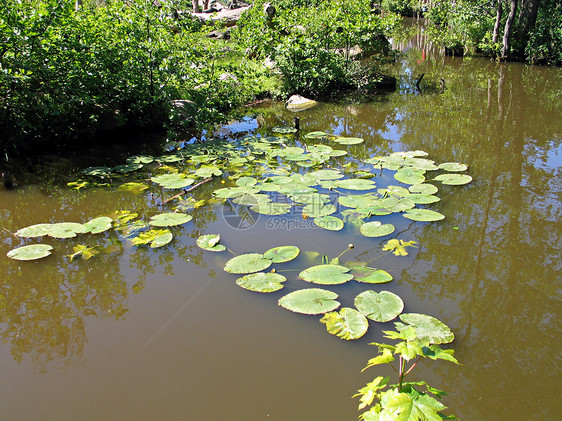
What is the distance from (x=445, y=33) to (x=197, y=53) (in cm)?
1201

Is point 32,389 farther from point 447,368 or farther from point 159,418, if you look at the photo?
point 447,368

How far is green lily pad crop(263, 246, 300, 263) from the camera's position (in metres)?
3.26

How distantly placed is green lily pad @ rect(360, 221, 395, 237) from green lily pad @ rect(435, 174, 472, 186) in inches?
53.3

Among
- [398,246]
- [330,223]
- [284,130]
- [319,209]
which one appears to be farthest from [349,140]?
[398,246]

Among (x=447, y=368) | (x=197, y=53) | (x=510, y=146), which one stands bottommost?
(x=447, y=368)

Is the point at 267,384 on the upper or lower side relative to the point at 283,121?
lower

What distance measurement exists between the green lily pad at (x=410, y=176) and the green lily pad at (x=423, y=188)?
0.11m

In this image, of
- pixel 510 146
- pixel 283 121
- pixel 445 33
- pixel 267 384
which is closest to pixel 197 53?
pixel 283 121

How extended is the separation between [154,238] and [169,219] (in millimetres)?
353

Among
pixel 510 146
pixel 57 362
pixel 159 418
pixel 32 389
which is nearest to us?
pixel 159 418

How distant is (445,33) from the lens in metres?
14.6

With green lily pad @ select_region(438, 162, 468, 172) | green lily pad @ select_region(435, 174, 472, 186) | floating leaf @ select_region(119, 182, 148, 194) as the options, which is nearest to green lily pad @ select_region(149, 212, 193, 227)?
floating leaf @ select_region(119, 182, 148, 194)

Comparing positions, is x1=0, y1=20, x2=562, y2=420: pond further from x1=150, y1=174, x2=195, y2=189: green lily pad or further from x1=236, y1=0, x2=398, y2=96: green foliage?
x1=236, y1=0, x2=398, y2=96: green foliage

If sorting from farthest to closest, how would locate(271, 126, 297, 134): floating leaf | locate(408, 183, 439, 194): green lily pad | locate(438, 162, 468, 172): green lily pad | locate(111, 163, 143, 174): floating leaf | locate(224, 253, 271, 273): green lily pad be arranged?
1. locate(271, 126, 297, 134): floating leaf
2. locate(111, 163, 143, 174): floating leaf
3. locate(438, 162, 468, 172): green lily pad
4. locate(408, 183, 439, 194): green lily pad
5. locate(224, 253, 271, 273): green lily pad
